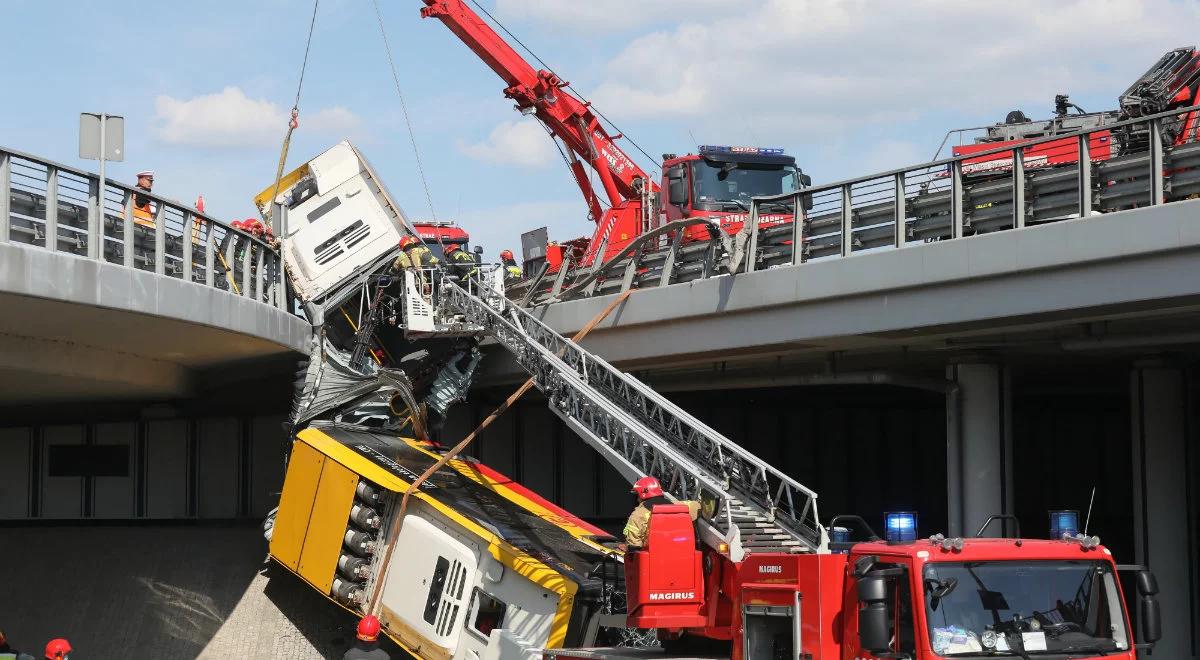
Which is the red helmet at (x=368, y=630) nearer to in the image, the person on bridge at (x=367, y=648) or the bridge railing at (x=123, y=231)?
the person on bridge at (x=367, y=648)

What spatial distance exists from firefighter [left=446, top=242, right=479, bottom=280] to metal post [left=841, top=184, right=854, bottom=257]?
20.0 feet

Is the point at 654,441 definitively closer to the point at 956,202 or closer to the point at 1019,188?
the point at 956,202

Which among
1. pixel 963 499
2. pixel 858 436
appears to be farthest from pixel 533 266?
pixel 963 499

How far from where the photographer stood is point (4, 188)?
43.0ft

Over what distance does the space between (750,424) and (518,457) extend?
527cm

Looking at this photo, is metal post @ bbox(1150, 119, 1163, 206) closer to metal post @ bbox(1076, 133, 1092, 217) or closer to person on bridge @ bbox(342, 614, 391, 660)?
metal post @ bbox(1076, 133, 1092, 217)

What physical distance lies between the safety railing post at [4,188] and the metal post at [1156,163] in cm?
1150

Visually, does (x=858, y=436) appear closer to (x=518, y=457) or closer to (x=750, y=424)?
(x=750, y=424)

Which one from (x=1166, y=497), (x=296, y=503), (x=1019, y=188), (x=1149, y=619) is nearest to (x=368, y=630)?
(x=296, y=503)

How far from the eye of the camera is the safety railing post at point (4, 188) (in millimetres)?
12930

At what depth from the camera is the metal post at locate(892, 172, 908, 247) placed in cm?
1620

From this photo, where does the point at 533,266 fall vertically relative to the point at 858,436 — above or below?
above

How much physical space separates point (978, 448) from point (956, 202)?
3.99 meters

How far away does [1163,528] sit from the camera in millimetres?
18000
